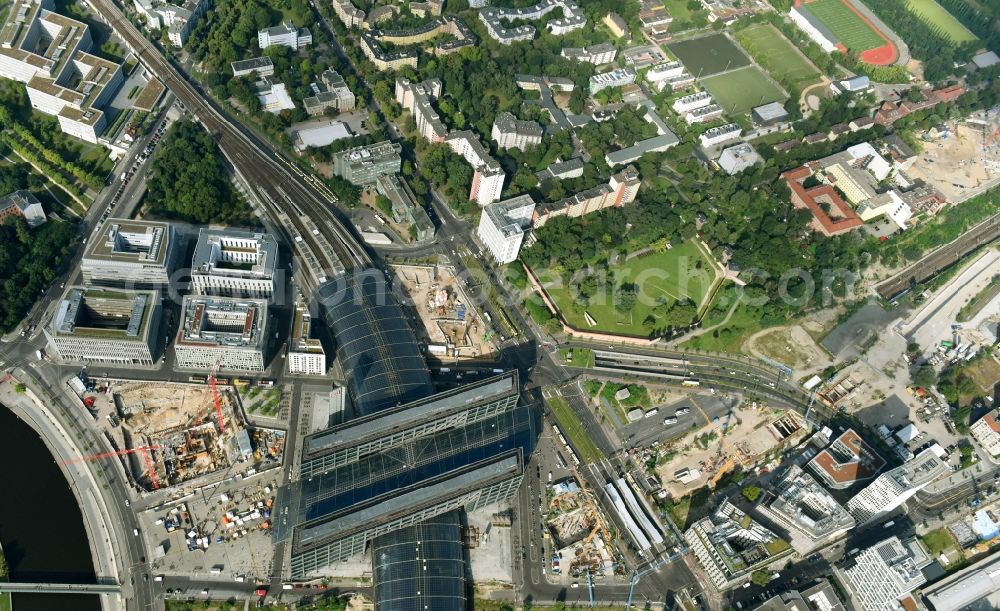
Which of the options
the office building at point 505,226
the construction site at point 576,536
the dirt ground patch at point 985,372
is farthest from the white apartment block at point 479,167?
the dirt ground patch at point 985,372

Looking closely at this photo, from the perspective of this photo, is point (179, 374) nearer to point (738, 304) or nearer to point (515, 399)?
point (515, 399)

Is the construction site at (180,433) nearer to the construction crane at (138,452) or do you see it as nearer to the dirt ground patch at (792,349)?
the construction crane at (138,452)

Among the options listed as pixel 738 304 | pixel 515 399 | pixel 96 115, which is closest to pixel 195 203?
pixel 96 115

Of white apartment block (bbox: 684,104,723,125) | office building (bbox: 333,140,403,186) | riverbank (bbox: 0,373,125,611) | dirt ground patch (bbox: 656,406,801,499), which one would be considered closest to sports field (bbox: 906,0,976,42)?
white apartment block (bbox: 684,104,723,125)

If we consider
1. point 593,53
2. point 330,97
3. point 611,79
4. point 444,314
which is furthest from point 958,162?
point 330,97

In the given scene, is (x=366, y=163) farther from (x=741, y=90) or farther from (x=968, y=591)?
(x=968, y=591)

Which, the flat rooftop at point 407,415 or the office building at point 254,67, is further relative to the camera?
the office building at point 254,67

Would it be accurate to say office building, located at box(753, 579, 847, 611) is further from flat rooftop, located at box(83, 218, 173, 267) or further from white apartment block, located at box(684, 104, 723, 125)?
flat rooftop, located at box(83, 218, 173, 267)
